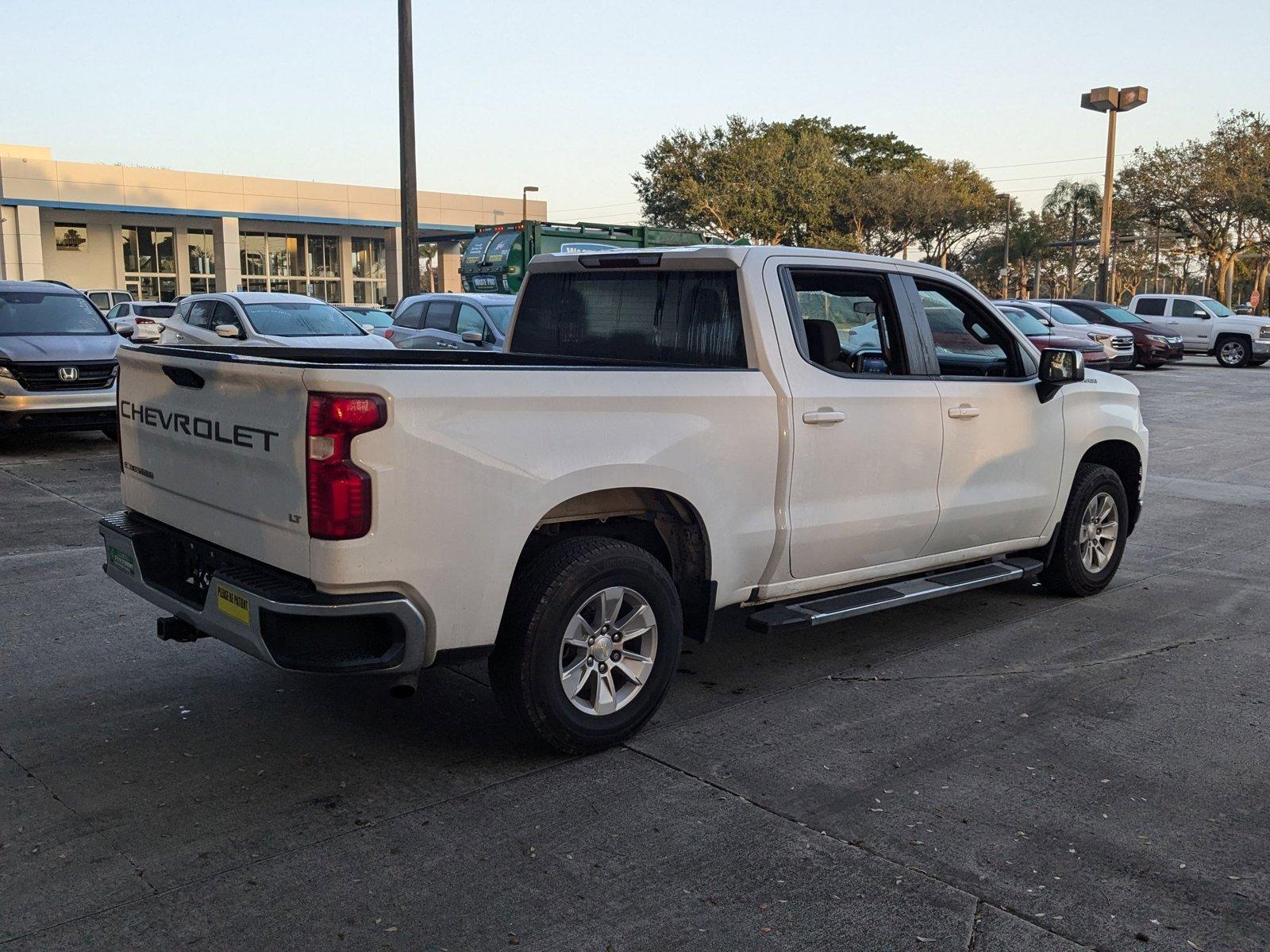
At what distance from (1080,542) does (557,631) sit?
3.75 meters

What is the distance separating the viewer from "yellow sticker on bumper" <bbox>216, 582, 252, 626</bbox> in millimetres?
3967

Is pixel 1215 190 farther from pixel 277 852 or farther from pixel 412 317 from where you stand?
pixel 277 852

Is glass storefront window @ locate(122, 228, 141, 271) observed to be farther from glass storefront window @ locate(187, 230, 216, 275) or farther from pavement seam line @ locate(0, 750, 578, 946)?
pavement seam line @ locate(0, 750, 578, 946)

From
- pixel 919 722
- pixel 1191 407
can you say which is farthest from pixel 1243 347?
pixel 919 722

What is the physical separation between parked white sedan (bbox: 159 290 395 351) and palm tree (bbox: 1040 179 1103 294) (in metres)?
64.1

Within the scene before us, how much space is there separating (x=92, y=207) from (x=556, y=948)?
49.0 meters

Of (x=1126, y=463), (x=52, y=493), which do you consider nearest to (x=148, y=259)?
(x=52, y=493)

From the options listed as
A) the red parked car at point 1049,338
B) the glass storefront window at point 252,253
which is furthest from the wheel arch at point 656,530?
the glass storefront window at point 252,253

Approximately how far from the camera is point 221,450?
13.9 feet

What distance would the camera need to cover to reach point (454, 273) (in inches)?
2375

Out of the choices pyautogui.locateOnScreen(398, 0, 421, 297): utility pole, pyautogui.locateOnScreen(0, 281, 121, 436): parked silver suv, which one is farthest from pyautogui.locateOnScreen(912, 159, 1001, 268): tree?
pyautogui.locateOnScreen(0, 281, 121, 436): parked silver suv

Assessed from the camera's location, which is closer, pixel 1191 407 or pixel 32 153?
pixel 1191 407

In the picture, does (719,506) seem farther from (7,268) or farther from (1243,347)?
(7,268)

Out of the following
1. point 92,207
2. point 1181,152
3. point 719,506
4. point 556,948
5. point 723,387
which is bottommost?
point 556,948
